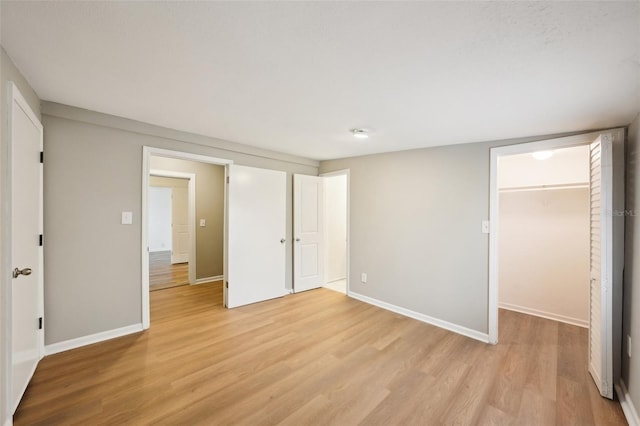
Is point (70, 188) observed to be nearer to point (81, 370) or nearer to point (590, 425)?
point (81, 370)

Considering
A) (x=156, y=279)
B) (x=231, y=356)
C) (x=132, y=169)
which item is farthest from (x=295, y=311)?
(x=156, y=279)

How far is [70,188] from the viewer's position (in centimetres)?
253

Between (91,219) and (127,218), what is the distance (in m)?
0.29

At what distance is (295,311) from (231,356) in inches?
48.7

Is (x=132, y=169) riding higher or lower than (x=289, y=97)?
lower

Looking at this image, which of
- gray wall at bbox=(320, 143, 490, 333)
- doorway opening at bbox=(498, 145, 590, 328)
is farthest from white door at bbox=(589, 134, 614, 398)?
doorway opening at bbox=(498, 145, 590, 328)

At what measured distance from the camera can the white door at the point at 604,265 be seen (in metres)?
2.03

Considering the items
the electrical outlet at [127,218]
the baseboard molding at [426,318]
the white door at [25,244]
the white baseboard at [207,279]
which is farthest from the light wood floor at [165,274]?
the baseboard molding at [426,318]

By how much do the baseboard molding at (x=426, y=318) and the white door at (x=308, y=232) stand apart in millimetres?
773

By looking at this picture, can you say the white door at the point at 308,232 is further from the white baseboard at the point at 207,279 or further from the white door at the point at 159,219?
the white door at the point at 159,219

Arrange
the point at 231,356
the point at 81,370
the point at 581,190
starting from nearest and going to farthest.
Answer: the point at 81,370, the point at 231,356, the point at 581,190

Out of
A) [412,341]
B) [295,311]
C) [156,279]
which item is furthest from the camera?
[156,279]

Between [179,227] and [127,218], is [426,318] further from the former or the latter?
[179,227]

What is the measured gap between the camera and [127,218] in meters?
2.85
